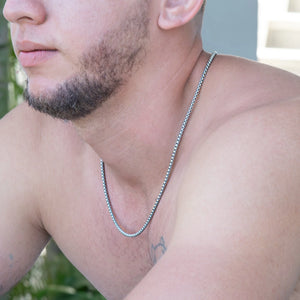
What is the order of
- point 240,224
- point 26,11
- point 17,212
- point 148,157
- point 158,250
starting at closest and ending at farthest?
point 240,224 → point 26,11 → point 158,250 → point 148,157 → point 17,212

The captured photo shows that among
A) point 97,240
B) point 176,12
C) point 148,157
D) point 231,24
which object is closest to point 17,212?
point 97,240

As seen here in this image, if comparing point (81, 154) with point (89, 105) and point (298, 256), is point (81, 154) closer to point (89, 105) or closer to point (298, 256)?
point (89, 105)

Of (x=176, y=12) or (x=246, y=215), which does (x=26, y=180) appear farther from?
(x=246, y=215)

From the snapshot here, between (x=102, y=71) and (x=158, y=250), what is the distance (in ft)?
1.45

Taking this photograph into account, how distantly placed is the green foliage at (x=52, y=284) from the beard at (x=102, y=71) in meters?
1.43

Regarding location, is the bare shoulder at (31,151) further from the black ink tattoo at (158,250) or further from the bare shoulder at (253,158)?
the bare shoulder at (253,158)

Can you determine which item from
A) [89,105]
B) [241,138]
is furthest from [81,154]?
[241,138]

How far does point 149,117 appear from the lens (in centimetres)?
169

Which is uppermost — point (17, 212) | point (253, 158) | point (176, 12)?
point (176, 12)

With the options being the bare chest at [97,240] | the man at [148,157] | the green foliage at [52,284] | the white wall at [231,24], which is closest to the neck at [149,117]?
the man at [148,157]

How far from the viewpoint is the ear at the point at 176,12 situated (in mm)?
1621

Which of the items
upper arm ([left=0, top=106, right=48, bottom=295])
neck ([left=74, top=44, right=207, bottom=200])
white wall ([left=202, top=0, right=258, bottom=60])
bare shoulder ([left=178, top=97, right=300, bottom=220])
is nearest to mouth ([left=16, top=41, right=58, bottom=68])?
neck ([left=74, top=44, right=207, bottom=200])

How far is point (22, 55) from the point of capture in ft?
5.18

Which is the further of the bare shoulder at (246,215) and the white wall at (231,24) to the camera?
the white wall at (231,24)
